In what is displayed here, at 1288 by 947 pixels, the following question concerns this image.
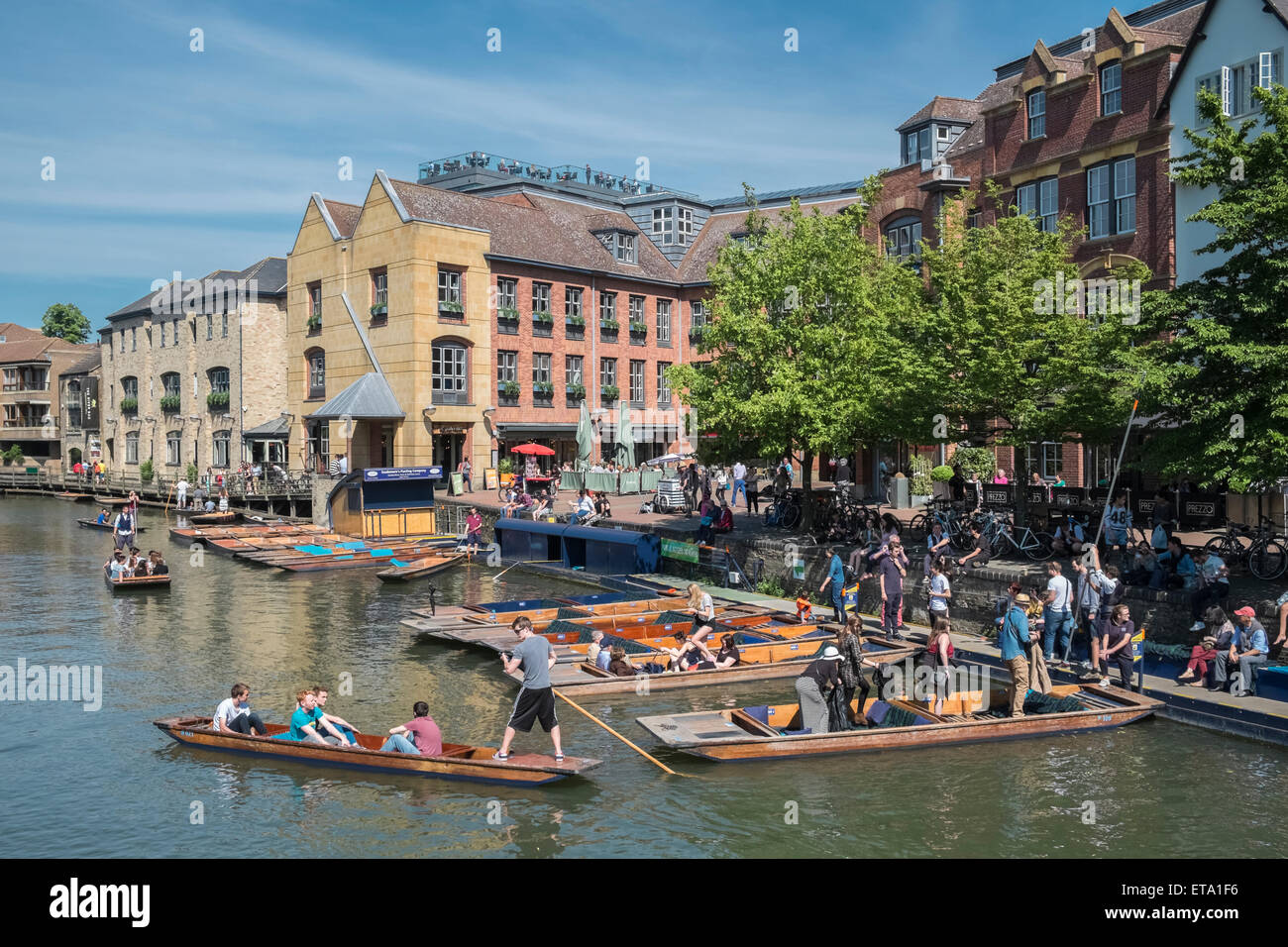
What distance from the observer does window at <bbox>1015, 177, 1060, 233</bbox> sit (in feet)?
111

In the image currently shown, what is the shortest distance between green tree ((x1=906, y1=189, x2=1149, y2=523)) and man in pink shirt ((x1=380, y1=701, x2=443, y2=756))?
14.4m

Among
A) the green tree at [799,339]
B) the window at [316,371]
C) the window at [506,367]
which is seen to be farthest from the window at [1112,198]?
the window at [316,371]

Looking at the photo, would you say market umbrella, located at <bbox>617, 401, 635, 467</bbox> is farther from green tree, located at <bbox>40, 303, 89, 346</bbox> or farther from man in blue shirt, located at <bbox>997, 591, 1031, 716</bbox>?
green tree, located at <bbox>40, 303, 89, 346</bbox>

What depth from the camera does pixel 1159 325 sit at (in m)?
20.1

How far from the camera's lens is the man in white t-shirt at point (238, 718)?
16266 mm

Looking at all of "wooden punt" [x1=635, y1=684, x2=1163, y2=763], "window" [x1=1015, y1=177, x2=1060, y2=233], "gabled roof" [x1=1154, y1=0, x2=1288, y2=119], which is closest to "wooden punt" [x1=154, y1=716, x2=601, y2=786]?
"wooden punt" [x1=635, y1=684, x2=1163, y2=763]

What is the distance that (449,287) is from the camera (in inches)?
2014

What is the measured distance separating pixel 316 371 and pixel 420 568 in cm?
2558

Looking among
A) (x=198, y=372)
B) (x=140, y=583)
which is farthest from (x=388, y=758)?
(x=198, y=372)

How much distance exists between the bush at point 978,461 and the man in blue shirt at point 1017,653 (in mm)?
19015

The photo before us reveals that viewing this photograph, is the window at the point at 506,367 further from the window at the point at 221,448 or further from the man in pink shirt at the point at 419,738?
the man in pink shirt at the point at 419,738

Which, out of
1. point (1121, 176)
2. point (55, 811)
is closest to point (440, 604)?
point (55, 811)

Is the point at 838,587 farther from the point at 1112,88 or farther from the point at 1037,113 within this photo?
the point at 1037,113
